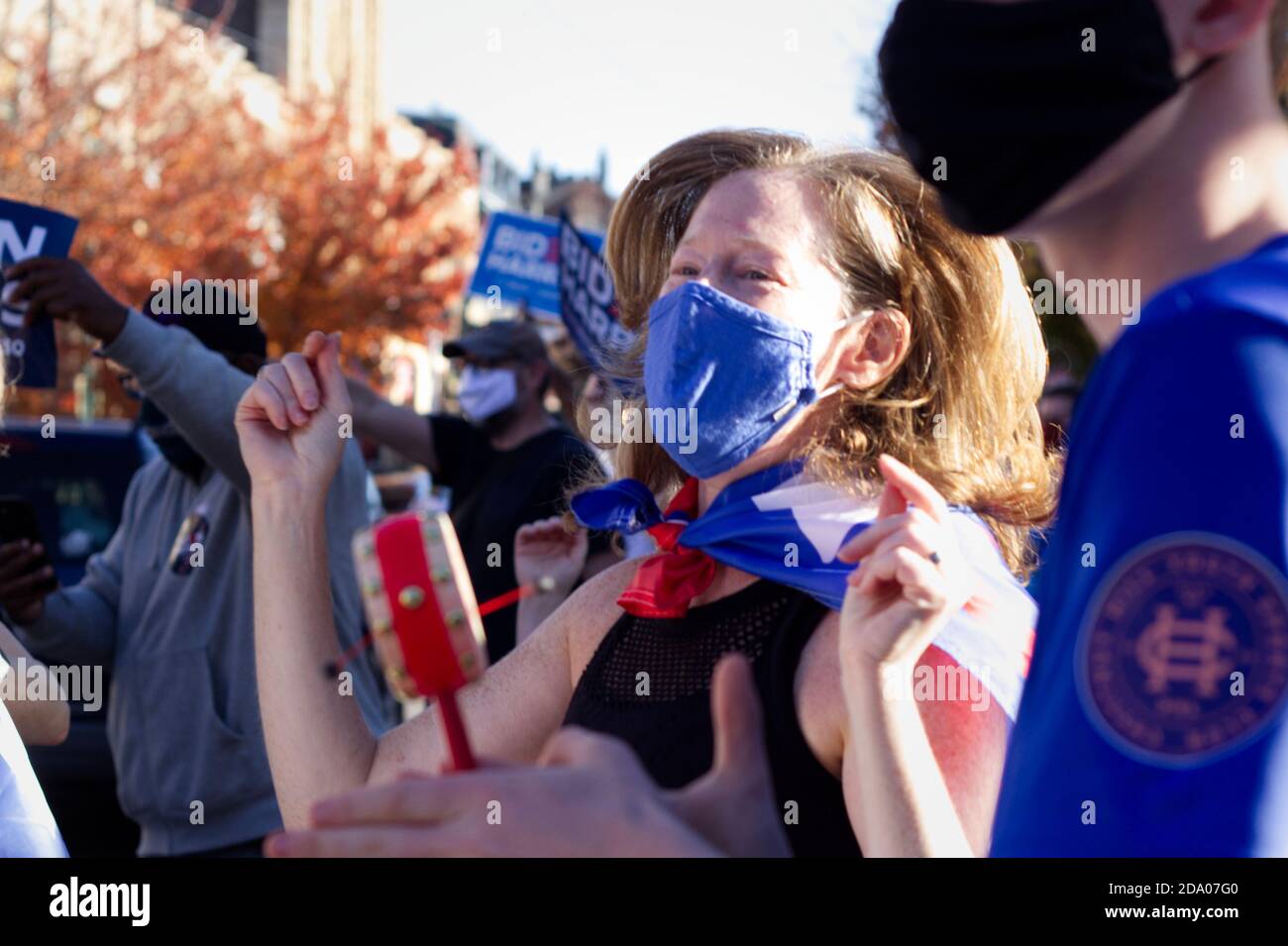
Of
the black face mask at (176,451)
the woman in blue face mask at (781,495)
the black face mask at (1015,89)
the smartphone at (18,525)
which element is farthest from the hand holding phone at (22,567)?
the black face mask at (1015,89)

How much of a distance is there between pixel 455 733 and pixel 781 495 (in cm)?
140

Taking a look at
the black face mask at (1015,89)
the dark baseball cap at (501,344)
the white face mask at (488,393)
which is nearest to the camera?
the black face mask at (1015,89)

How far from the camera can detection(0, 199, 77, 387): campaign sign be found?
4797 mm

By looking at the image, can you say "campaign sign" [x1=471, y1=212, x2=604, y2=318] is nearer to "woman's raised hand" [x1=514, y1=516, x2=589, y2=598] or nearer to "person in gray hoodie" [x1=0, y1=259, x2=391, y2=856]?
"person in gray hoodie" [x1=0, y1=259, x2=391, y2=856]

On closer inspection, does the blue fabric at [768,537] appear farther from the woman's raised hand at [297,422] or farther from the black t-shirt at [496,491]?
the black t-shirt at [496,491]

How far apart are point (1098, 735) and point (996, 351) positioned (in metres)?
1.71

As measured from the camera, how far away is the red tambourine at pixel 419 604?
113 centimetres

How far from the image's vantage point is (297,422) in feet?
8.05

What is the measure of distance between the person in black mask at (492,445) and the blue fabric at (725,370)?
280 cm

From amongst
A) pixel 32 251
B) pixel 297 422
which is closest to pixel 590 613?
pixel 297 422

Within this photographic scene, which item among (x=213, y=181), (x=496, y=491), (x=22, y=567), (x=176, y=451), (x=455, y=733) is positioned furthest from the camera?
(x=213, y=181)

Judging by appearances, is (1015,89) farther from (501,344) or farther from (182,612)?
(501,344)

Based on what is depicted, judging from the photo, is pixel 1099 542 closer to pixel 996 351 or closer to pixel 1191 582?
pixel 1191 582

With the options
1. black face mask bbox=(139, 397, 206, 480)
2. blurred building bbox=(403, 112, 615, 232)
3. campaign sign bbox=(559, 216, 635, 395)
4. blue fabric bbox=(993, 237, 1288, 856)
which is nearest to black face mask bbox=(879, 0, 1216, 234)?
blue fabric bbox=(993, 237, 1288, 856)
